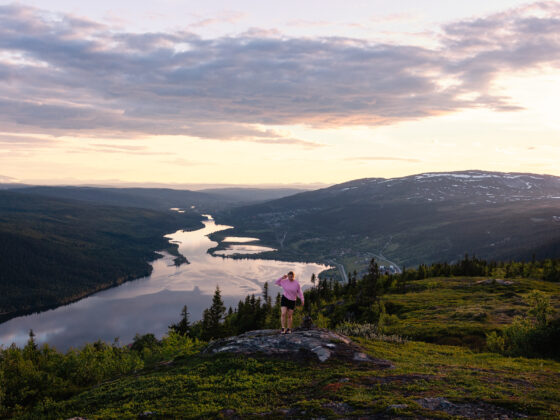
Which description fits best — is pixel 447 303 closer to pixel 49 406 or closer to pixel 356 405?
pixel 356 405

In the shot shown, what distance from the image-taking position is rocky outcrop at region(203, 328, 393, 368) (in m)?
27.7

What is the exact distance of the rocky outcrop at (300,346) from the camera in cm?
2769

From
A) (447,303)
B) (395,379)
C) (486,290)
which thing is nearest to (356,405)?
(395,379)

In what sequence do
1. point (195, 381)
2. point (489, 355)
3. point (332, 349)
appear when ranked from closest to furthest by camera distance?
point (195, 381)
point (332, 349)
point (489, 355)

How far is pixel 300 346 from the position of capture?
2886 cm

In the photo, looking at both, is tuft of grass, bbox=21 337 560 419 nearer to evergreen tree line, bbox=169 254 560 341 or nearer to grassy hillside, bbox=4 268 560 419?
grassy hillside, bbox=4 268 560 419

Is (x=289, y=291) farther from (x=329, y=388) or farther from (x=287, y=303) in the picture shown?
(x=329, y=388)

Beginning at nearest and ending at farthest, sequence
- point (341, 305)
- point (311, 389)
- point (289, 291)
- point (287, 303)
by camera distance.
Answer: point (311, 389) → point (289, 291) → point (287, 303) → point (341, 305)

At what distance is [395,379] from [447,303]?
6466 centimetres

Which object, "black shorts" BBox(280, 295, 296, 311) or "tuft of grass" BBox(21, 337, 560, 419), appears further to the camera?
"black shorts" BBox(280, 295, 296, 311)

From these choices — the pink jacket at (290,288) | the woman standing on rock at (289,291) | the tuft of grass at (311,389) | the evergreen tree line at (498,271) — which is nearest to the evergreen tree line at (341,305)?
the evergreen tree line at (498,271)

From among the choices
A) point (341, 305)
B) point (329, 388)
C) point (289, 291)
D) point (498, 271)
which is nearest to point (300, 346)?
point (289, 291)

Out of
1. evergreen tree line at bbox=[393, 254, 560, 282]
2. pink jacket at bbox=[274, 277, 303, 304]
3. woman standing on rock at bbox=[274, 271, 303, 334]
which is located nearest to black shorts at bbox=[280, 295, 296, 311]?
woman standing on rock at bbox=[274, 271, 303, 334]

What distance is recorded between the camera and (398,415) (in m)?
17.2
